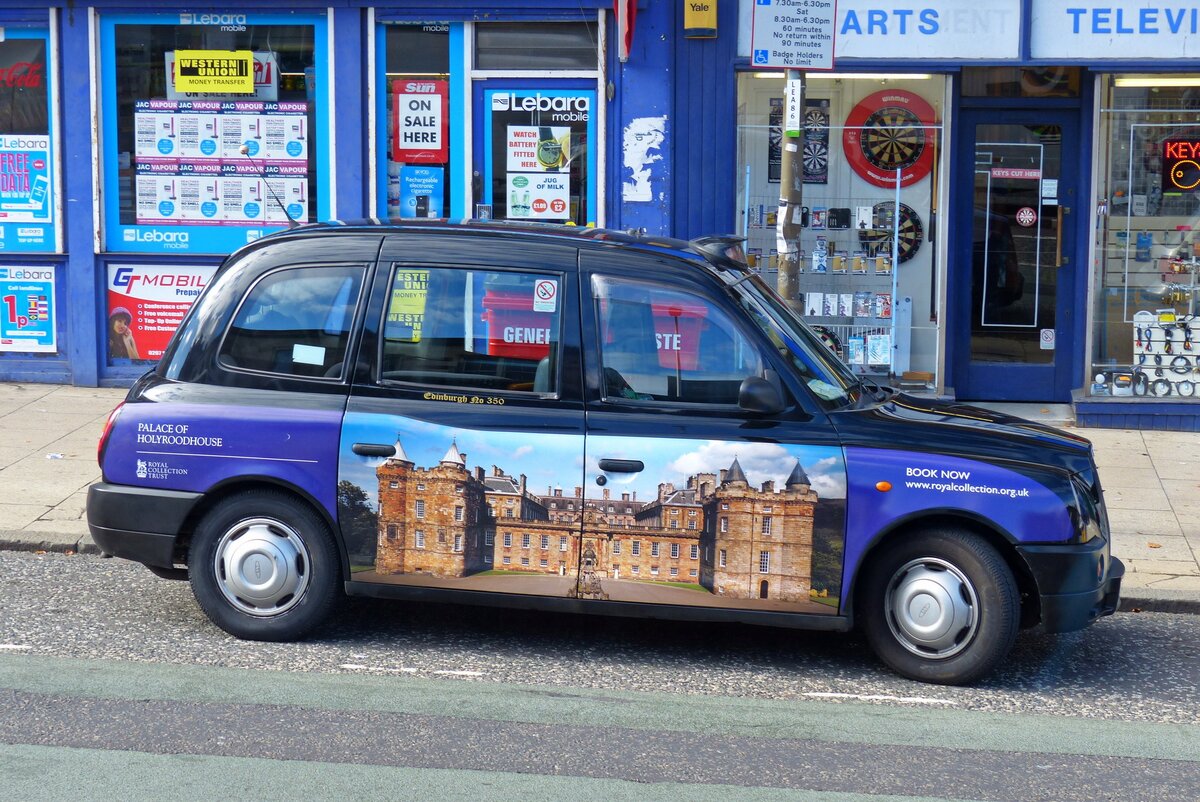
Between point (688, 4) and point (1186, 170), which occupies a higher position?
point (688, 4)

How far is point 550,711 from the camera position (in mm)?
5523

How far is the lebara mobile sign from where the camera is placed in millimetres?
11594

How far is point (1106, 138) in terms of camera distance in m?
11.7

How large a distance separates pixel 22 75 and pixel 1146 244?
31.5 feet

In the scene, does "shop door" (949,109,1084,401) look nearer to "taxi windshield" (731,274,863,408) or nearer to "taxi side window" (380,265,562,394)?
"taxi windshield" (731,274,863,408)

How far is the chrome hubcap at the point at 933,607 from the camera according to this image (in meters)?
5.87

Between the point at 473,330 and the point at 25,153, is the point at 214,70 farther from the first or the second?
the point at 473,330

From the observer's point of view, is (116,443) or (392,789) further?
(116,443)

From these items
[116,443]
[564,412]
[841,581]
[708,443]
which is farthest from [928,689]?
[116,443]

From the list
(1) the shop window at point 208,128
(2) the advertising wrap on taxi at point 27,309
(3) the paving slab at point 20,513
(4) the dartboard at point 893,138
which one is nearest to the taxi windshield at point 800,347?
(3) the paving slab at point 20,513

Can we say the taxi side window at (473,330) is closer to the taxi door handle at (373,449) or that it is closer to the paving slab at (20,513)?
the taxi door handle at (373,449)

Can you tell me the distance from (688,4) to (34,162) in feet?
18.9

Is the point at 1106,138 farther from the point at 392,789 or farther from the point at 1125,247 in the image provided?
the point at 392,789

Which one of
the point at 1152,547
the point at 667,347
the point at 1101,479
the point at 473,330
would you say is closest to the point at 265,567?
the point at 473,330
